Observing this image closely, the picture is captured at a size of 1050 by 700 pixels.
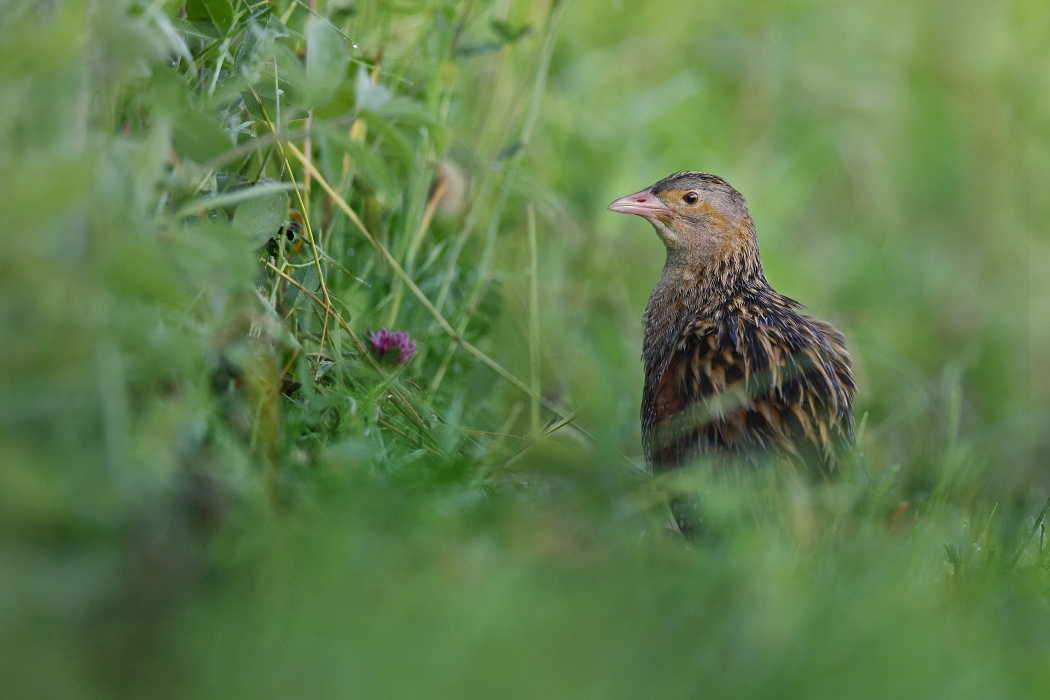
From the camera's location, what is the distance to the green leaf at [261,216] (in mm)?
2088

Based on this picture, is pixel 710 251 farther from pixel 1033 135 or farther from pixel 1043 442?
pixel 1033 135

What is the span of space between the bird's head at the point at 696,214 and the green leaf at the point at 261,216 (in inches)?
60.4

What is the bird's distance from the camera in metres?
2.64

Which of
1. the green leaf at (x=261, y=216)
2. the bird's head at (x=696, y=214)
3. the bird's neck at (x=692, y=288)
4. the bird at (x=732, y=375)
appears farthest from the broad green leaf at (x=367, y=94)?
the bird's head at (x=696, y=214)

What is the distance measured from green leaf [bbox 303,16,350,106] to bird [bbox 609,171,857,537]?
1.05 m

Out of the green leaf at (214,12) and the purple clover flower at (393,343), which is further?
the purple clover flower at (393,343)

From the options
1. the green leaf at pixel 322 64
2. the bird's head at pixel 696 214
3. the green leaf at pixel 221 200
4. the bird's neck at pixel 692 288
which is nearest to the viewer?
the green leaf at pixel 221 200

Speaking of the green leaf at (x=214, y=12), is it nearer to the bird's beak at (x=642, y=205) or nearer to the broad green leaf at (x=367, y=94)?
the broad green leaf at (x=367, y=94)

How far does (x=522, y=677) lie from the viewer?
4.13 ft

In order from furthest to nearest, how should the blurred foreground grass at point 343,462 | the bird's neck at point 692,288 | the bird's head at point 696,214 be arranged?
1. the bird's head at point 696,214
2. the bird's neck at point 692,288
3. the blurred foreground grass at point 343,462

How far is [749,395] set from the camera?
268 centimetres

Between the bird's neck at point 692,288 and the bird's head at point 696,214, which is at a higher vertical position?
the bird's head at point 696,214

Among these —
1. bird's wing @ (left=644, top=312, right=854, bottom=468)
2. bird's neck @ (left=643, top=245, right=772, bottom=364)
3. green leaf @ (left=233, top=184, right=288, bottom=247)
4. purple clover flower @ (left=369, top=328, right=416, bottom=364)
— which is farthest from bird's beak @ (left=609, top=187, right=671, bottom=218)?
green leaf @ (left=233, top=184, right=288, bottom=247)

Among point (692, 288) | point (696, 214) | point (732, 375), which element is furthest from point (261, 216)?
point (696, 214)
